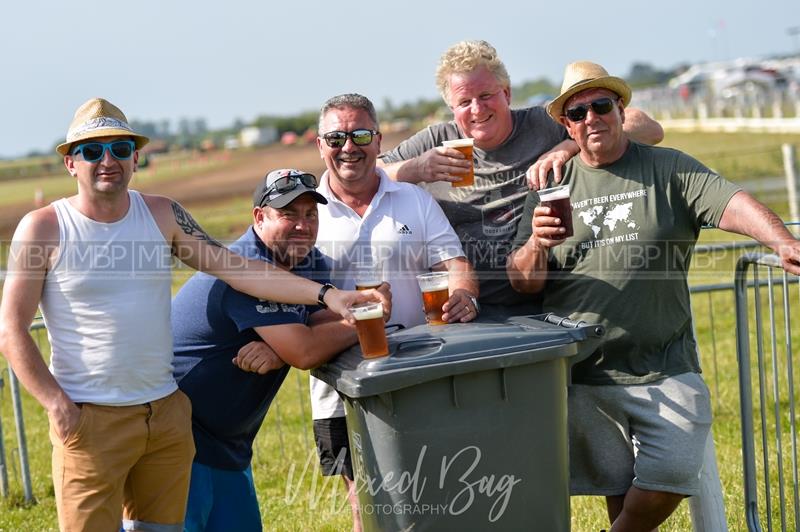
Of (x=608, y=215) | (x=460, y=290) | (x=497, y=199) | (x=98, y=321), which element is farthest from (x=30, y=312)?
(x=608, y=215)

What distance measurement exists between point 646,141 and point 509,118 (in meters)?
0.64

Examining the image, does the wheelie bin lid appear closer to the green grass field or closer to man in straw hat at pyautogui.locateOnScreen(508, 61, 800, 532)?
man in straw hat at pyautogui.locateOnScreen(508, 61, 800, 532)

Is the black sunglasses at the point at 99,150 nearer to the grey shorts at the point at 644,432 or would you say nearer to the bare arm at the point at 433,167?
the bare arm at the point at 433,167

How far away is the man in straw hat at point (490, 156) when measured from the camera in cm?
443

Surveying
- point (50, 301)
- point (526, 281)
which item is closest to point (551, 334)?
point (526, 281)

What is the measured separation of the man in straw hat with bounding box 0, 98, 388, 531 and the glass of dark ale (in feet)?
2.88

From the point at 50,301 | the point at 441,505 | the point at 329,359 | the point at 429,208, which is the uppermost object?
the point at 429,208

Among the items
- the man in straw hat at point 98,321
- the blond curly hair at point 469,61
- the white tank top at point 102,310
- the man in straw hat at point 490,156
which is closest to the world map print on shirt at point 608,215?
the man in straw hat at point 490,156

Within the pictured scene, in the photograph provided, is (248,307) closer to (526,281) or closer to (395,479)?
(395,479)

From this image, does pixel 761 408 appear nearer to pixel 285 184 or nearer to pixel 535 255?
pixel 535 255

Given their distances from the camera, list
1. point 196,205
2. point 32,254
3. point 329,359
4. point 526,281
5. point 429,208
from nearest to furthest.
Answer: point 32,254, point 329,359, point 526,281, point 429,208, point 196,205

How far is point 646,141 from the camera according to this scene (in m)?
4.35

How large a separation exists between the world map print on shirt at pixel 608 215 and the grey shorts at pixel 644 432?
610 millimetres

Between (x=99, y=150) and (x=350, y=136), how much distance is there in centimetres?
114
